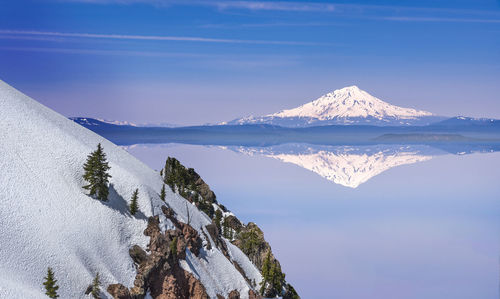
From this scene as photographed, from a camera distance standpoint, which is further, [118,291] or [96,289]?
[118,291]

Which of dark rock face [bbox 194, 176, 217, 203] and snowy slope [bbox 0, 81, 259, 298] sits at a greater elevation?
dark rock face [bbox 194, 176, 217, 203]

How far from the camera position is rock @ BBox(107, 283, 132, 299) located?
73438mm

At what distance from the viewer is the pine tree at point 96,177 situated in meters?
84.9

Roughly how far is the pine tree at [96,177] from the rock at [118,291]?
57.4 ft

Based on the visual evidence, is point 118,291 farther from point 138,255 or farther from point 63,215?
point 63,215

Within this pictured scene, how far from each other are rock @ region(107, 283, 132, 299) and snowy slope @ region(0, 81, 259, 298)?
0.93 meters

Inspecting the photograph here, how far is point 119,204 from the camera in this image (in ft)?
286

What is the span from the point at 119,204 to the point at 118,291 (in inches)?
713

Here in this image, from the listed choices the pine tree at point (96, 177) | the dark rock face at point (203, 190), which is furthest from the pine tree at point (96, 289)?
the dark rock face at point (203, 190)

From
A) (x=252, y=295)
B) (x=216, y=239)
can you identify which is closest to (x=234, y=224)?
(x=216, y=239)

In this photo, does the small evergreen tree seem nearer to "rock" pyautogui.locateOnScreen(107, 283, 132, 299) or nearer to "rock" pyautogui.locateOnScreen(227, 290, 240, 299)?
"rock" pyautogui.locateOnScreen(227, 290, 240, 299)

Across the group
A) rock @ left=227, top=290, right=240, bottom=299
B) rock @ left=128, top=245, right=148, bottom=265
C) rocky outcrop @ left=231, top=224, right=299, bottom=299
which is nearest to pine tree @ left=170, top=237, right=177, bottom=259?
rock @ left=128, top=245, right=148, bottom=265

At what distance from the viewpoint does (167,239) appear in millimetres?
84625

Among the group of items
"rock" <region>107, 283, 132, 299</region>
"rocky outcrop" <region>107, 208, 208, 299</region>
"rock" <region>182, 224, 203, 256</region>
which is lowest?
"rock" <region>107, 283, 132, 299</region>
